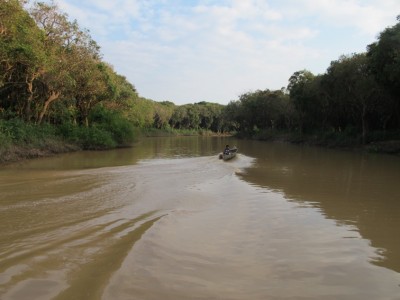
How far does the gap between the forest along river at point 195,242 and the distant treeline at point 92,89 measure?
14.2m

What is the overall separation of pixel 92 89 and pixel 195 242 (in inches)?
1184

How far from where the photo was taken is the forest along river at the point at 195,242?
5336mm

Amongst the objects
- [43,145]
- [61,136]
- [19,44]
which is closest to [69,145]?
[61,136]

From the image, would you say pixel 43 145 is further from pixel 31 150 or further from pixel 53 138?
pixel 53 138

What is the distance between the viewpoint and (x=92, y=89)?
34.9 meters

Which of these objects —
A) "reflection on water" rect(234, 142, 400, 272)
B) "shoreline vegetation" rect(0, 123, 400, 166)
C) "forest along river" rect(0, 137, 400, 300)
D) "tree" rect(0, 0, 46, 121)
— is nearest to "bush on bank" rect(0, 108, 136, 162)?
"shoreline vegetation" rect(0, 123, 400, 166)

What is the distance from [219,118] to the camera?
128 m

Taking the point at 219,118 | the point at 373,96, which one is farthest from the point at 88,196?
the point at 219,118

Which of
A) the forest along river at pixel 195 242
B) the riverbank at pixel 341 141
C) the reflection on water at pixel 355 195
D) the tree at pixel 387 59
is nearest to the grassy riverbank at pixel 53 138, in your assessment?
the forest along river at pixel 195 242

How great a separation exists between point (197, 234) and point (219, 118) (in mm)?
120741

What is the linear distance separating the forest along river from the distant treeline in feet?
46.6

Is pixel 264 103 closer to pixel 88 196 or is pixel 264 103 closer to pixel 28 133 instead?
pixel 28 133

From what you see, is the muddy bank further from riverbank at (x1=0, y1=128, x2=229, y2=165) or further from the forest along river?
the forest along river

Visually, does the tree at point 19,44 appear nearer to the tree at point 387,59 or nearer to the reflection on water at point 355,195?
the reflection on water at point 355,195
